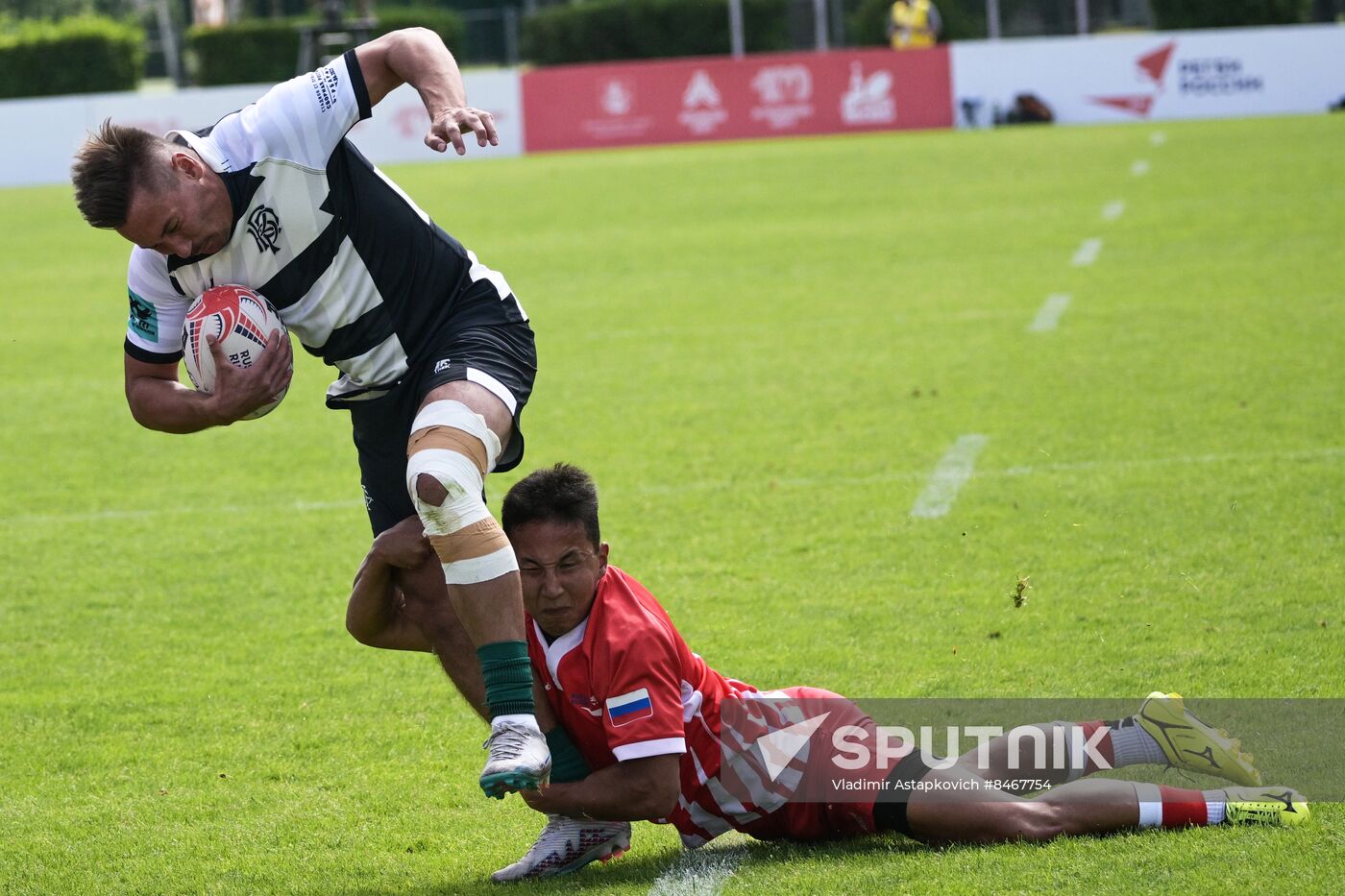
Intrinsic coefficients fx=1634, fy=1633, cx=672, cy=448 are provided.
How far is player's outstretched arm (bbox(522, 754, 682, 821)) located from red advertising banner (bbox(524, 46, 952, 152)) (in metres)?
27.5

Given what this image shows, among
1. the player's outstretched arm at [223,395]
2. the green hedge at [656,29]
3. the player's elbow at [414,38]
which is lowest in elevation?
the player's outstretched arm at [223,395]

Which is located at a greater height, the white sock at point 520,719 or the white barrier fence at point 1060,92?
the white barrier fence at point 1060,92

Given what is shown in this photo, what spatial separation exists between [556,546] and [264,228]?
1231mm

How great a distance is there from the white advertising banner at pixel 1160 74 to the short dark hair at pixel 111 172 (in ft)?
88.9

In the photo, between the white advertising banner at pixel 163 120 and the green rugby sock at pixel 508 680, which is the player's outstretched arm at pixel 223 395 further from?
the white advertising banner at pixel 163 120

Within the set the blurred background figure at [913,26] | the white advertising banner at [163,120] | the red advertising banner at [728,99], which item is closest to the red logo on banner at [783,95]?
the red advertising banner at [728,99]

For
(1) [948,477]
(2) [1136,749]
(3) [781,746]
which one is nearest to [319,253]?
(3) [781,746]

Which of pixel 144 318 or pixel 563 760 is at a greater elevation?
pixel 144 318

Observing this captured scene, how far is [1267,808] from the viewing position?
4.20m

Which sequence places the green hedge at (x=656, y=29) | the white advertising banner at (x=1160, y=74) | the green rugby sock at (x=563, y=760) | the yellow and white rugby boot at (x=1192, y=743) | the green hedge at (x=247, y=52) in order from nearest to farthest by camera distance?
the green rugby sock at (x=563, y=760)
the yellow and white rugby boot at (x=1192, y=743)
the white advertising banner at (x=1160, y=74)
the green hedge at (x=247, y=52)
the green hedge at (x=656, y=29)

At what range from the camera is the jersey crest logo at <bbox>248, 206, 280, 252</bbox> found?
178 inches

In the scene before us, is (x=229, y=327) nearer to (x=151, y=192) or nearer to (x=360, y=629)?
(x=151, y=192)

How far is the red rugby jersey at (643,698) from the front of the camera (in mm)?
4105

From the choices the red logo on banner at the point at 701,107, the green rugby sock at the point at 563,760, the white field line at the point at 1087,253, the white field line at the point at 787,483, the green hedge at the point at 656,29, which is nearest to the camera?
the green rugby sock at the point at 563,760
